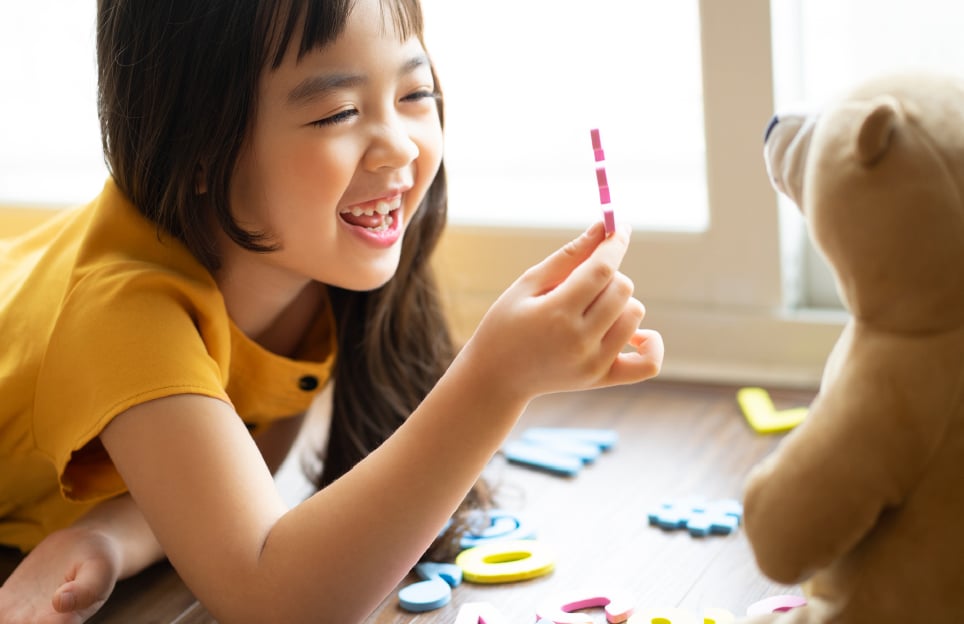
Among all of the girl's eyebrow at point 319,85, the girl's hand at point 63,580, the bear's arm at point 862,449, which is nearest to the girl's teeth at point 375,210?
the girl's eyebrow at point 319,85

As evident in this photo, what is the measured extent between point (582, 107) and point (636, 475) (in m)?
0.50

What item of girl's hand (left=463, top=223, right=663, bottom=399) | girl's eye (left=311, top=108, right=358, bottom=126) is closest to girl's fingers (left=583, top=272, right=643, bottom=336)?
girl's hand (left=463, top=223, right=663, bottom=399)

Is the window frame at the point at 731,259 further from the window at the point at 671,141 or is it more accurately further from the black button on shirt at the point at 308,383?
the black button on shirt at the point at 308,383

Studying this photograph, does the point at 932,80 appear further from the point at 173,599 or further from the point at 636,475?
the point at 173,599

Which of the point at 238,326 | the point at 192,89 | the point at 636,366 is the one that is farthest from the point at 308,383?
the point at 636,366

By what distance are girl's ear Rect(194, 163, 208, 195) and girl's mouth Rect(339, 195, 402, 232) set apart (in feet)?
0.35

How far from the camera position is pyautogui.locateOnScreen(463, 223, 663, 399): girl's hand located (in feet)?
2.44

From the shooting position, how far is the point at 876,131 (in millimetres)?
594

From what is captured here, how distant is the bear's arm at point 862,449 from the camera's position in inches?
23.9

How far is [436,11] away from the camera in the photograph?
148cm

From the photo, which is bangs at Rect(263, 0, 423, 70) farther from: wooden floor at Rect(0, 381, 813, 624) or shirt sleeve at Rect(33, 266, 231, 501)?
wooden floor at Rect(0, 381, 813, 624)

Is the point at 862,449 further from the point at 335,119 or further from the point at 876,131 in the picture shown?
the point at 335,119

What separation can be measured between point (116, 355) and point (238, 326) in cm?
20

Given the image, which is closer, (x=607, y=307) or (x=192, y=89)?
(x=607, y=307)
